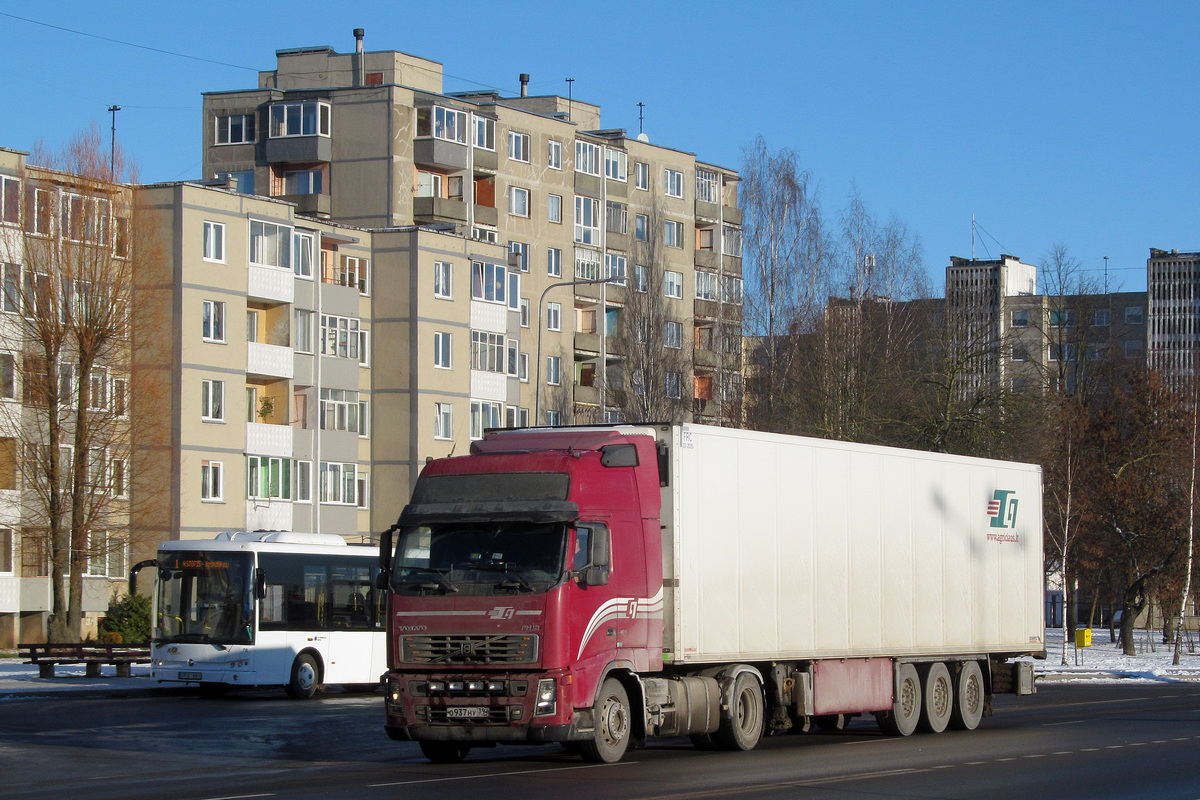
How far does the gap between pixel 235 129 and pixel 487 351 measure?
52.0ft

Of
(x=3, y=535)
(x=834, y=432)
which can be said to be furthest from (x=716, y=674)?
(x=3, y=535)

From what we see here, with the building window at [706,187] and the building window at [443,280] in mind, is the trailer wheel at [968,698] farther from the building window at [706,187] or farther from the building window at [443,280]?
the building window at [706,187]

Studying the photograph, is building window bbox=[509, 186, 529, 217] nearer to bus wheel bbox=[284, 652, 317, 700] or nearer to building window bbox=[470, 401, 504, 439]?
building window bbox=[470, 401, 504, 439]

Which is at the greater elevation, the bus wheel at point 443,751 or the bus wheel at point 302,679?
the bus wheel at point 443,751

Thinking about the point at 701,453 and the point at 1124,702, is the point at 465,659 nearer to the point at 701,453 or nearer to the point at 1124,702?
the point at 701,453

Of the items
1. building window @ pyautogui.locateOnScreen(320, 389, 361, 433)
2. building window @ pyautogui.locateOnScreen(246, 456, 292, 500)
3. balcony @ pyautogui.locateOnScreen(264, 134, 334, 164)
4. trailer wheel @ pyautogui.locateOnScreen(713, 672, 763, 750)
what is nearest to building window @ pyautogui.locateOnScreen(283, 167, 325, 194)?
balcony @ pyautogui.locateOnScreen(264, 134, 334, 164)

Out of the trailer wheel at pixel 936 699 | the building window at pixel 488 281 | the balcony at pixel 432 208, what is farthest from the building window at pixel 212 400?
the trailer wheel at pixel 936 699

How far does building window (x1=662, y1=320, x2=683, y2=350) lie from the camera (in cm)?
7428

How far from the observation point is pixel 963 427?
49.3 metres

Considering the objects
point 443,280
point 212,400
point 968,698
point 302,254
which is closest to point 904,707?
point 968,698

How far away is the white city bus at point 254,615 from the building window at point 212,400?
23195 mm

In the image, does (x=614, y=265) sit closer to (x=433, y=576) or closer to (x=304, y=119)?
(x=304, y=119)

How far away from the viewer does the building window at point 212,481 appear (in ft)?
184

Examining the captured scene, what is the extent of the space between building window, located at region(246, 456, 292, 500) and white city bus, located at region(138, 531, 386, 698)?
24351mm
